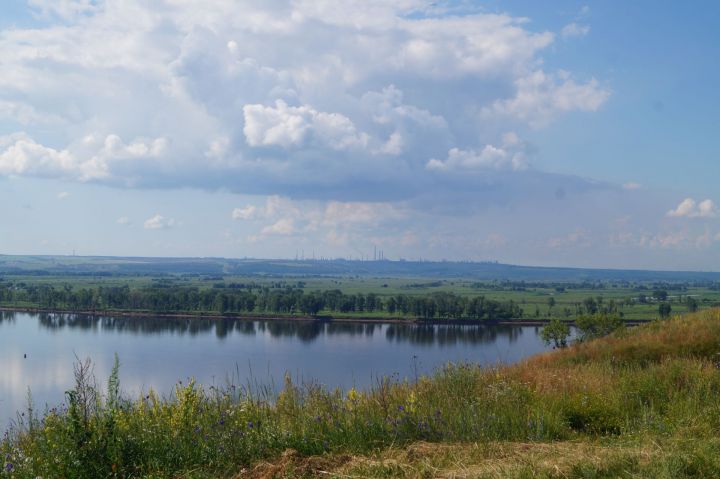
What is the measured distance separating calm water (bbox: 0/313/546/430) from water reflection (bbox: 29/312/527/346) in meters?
0.12

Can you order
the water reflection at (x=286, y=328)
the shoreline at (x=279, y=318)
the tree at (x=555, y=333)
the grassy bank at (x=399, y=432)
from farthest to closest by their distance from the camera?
the shoreline at (x=279, y=318), the water reflection at (x=286, y=328), the tree at (x=555, y=333), the grassy bank at (x=399, y=432)

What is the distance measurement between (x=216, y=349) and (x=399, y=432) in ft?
157

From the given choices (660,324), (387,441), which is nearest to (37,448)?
(387,441)

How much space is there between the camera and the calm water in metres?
33.4

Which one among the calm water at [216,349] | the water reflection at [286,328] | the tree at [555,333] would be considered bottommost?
the water reflection at [286,328]

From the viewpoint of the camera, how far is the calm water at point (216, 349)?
33375 millimetres

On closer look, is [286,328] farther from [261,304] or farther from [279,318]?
[261,304]

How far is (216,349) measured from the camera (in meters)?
50.9

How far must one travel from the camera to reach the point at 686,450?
4.59m

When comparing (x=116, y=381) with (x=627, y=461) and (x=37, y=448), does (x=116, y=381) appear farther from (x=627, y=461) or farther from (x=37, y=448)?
(x=627, y=461)

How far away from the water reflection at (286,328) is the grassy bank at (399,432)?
166 ft

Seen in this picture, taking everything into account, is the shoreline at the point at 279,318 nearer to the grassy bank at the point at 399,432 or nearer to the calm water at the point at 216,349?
the calm water at the point at 216,349

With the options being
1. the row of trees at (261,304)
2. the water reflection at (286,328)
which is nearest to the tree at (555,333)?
the water reflection at (286,328)

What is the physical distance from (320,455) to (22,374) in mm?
38856
